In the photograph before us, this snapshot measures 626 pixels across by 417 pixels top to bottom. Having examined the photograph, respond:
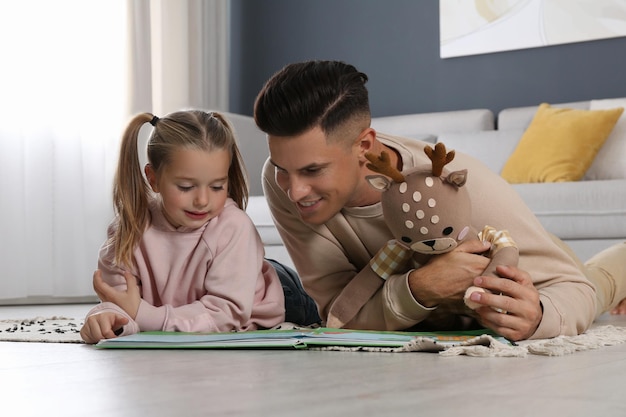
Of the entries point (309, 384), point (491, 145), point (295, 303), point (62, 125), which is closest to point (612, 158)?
point (491, 145)

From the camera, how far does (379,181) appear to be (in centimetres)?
152

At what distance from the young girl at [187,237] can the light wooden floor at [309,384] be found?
0.35m

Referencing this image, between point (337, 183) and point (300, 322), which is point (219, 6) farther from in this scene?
point (337, 183)

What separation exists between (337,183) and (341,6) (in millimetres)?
3617

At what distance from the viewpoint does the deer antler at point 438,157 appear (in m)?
1.48

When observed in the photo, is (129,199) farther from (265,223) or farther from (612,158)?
(612,158)

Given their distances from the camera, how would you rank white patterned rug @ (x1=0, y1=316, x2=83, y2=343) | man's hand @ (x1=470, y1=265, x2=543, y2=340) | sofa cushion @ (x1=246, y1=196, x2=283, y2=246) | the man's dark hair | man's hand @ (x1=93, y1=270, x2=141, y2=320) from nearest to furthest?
man's hand @ (x1=470, y1=265, x2=543, y2=340), the man's dark hair, man's hand @ (x1=93, y1=270, x2=141, y2=320), white patterned rug @ (x1=0, y1=316, x2=83, y2=343), sofa cushion @ (x1=246, y1=196, x2=283, y2=246)

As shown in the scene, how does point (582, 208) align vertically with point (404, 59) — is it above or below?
below

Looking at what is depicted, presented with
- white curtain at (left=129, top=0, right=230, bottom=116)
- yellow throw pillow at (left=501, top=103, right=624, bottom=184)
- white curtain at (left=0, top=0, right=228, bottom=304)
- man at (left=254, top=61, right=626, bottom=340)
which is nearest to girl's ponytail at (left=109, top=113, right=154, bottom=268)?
man at (left=254, top=61, right=626, bottom=340)

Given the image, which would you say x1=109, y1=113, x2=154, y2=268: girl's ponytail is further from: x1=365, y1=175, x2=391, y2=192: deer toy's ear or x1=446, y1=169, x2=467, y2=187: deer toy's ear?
x1=446, y1=169, x2=467, y2=187: deer toy's ear

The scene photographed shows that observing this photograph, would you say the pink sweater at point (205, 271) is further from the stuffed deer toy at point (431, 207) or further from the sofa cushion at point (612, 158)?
the sofa cushion at point (612, 158)

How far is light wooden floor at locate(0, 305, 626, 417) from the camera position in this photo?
0.87 meters

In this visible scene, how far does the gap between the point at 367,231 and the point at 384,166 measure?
0.27 metres

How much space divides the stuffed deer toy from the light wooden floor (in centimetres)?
24
